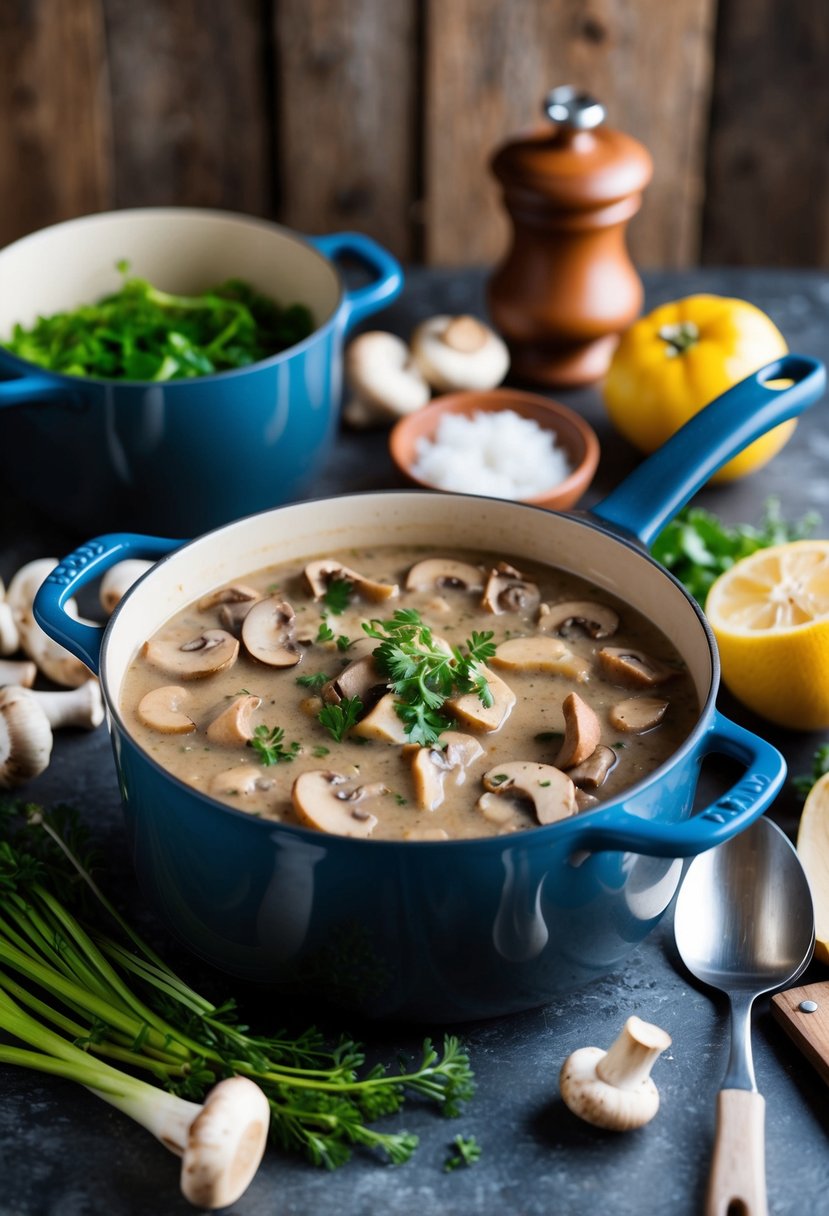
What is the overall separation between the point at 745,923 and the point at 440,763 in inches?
15.9

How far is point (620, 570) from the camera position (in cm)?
181

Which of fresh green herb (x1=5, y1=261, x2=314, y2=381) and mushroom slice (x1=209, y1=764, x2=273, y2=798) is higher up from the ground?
mushroom slice (x1=209, y1=764, x2=273, y2=798)

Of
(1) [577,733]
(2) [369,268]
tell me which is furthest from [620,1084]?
(2) [369,268]

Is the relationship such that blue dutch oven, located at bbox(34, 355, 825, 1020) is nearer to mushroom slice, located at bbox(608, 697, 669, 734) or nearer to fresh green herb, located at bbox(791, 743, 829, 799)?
mushroom slice, located at bbox(608, 697, 669, 734)

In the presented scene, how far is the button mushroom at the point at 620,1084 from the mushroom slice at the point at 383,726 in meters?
0.40

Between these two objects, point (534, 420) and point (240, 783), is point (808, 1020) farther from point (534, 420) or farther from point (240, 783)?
point (534, 420)

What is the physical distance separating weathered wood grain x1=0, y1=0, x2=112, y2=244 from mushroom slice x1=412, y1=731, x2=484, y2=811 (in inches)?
105

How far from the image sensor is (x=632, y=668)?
170 centimetres

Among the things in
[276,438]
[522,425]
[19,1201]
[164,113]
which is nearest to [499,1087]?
[19,1201]

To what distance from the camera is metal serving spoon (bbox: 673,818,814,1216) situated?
60.1 inches

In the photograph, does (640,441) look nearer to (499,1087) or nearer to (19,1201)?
(499,1087)

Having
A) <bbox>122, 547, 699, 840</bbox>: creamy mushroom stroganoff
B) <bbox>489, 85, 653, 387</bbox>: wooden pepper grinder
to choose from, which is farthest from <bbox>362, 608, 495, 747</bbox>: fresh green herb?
<bbox>489, 85, 653, 387</bbox>: wooden pepper grinder

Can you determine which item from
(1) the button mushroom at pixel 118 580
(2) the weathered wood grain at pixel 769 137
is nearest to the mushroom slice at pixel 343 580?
(1) the button mushroom at pixel 118 580

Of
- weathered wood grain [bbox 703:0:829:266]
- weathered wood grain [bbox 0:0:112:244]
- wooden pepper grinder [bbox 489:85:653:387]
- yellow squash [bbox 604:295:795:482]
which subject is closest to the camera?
yellow squash [bbox 604:295:795:482]
